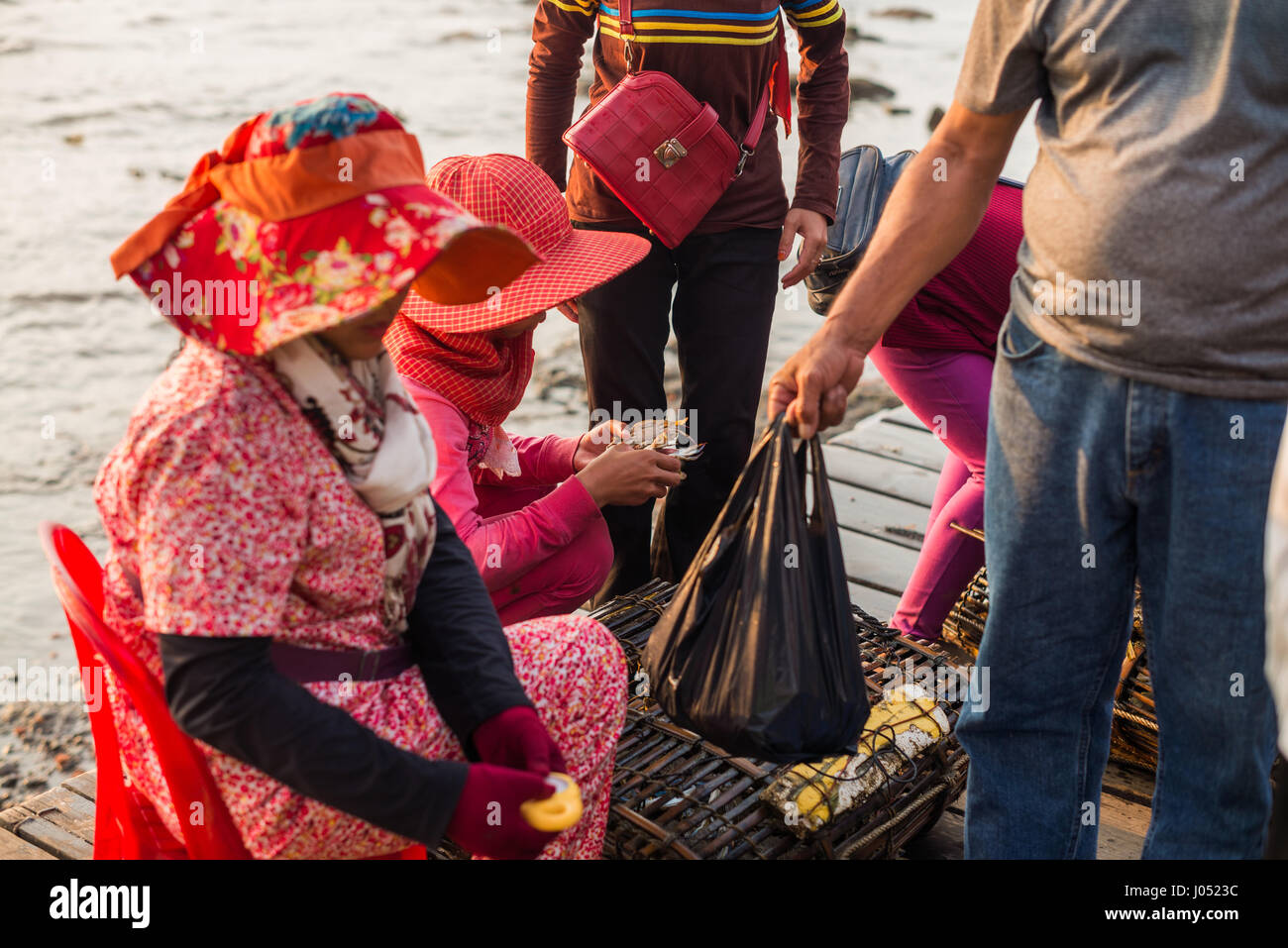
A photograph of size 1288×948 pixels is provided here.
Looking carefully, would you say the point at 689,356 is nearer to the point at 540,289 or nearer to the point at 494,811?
the point at 540,289

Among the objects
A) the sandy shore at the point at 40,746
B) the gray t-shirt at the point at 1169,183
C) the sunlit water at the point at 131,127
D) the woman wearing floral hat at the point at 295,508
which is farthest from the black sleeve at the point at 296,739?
the sunlit water at the point at 131,127

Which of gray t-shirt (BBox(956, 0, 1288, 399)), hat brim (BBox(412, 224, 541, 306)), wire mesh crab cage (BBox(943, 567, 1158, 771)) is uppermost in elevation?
gray t-shirt (BBox(956, 0, 1288, 399))

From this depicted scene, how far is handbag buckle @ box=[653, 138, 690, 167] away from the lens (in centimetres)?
257

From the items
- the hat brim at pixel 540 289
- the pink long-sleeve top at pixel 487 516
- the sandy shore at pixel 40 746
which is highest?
the hat brim at pixel 540 289

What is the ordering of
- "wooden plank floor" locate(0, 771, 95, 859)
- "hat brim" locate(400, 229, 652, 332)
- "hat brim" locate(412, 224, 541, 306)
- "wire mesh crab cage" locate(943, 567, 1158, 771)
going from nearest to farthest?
"hat brim" locate(412, 224, 541, 306)
"wooden plank floor" locate(0, 771, 95, 859)
"hat brim" locate(400, 229, 652, 332)
"wire mesh crab cage" locate(943, 567, 1158, 771)

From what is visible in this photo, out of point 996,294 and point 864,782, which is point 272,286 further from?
point 996,294

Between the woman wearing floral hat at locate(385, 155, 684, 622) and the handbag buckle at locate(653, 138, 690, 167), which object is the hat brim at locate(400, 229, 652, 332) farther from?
the handbag buckle at locate(653, 138, 690, 167)

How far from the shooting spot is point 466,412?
7.54 feet

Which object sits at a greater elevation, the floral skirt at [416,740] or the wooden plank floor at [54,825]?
the floral skirt at [416,740]

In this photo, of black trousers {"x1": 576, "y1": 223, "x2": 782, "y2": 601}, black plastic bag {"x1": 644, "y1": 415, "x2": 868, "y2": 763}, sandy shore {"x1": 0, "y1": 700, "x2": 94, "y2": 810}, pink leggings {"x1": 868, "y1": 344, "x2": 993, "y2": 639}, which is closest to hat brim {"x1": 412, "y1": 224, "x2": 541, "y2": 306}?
black plastic bag {"x1": 644, "y1": 415, "x2": 868, "y2": 763}

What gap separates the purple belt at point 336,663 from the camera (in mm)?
1477

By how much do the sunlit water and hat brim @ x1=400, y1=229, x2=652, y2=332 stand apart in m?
1.52

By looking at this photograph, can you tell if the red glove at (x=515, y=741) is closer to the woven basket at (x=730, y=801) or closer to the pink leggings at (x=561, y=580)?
the woven basket at (x=730, y=801)
